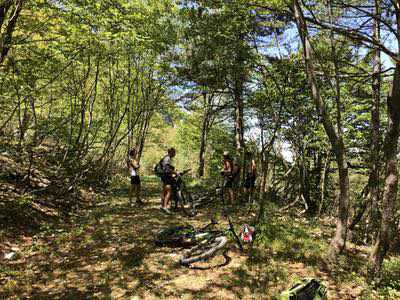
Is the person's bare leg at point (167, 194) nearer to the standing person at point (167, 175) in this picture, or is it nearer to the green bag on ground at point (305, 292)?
the standing person at point (167, 175)

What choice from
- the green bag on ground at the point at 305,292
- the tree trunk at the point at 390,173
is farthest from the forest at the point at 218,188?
the green bag on ground at the point at 305,292

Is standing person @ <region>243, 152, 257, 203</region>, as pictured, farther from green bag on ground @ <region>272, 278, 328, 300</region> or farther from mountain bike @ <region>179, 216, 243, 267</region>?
green bag on ground @ <region>272, 278, 328, 300</region>

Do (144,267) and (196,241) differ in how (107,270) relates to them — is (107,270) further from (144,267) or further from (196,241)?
(196,241)

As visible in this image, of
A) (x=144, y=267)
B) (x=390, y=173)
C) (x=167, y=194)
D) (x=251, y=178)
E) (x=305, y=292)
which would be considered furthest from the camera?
(x=251, y=178)

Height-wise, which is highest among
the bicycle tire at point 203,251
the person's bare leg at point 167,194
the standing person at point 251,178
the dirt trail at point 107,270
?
the standing person at point 251,178

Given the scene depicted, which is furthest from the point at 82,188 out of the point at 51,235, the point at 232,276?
the point at 232,276

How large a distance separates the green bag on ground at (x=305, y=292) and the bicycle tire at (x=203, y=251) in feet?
5.58

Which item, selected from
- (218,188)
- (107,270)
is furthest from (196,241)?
(218,188)

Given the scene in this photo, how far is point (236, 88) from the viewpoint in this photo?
483 inches

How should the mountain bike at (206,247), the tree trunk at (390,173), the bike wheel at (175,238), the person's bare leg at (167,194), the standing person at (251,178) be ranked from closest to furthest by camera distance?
the tree trunk at (390,173) < the mountain bike at (206,247) < the bike wheel at (175,238) < the person's bare leg at (167,194) < the standing person at (251,178)

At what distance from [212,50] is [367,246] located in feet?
27.1

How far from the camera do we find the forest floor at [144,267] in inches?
186

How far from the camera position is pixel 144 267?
555cm

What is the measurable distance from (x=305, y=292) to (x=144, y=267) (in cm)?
311
